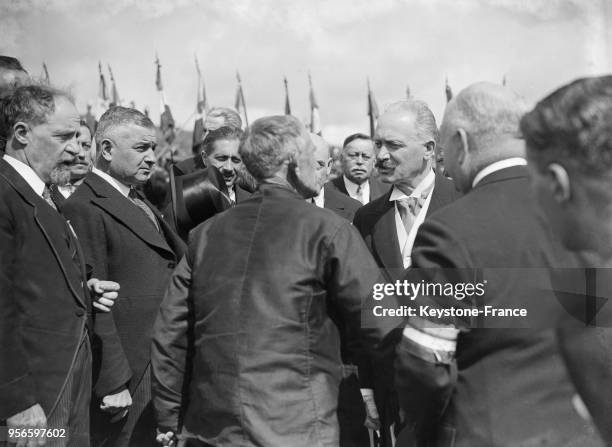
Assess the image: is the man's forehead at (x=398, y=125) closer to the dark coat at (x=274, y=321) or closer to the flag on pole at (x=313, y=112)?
the dark coat at (x=274, y=321)

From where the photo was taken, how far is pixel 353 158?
21.6ft

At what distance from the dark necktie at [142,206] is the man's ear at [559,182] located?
2657 mm

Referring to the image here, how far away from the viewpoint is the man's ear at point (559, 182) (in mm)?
1158

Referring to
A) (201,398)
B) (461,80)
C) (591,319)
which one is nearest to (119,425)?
(201,398)

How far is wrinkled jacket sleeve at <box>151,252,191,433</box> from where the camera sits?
2578 mm

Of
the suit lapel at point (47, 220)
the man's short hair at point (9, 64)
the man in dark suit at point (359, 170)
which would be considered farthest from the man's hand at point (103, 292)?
the man in dark suit at point (359, 170)

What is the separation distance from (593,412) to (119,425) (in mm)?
2632

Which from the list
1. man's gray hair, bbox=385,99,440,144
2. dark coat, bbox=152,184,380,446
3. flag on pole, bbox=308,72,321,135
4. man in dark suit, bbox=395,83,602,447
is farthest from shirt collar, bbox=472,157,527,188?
flag on pole, bbox=308,72,321,135

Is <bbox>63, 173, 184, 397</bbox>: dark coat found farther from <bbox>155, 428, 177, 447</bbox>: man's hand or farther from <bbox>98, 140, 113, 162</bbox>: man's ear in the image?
<bbox>155, 428, 177, 447</bbox>: man's hand

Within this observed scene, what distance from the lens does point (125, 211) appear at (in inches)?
134

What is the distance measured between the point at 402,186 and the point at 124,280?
5.09 ft

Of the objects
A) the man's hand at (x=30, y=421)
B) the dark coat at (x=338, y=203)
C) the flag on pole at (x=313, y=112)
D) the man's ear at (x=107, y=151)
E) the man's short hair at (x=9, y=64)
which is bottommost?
the man's hand at (x=30, y=421)

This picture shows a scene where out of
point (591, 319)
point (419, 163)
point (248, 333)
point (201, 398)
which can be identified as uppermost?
point (419, 163)

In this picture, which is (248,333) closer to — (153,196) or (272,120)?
(272,120)
